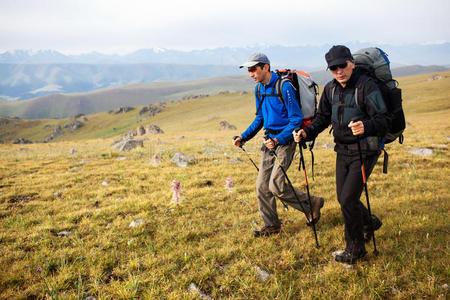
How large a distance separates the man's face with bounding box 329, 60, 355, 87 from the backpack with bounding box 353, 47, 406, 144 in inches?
12.6

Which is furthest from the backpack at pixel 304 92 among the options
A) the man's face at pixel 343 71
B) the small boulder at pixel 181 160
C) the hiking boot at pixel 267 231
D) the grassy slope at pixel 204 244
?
the small boulder at pixel 181 160

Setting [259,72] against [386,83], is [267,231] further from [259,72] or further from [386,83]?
[386,83]

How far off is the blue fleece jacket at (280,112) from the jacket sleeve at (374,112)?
54.0 inches

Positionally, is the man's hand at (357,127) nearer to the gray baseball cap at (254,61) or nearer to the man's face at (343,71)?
the man's face at (343,71)

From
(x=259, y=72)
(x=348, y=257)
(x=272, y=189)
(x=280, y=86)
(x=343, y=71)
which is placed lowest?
(x=348, y=257)

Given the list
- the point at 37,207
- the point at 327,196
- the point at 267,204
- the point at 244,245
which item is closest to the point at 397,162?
the point at 327,196

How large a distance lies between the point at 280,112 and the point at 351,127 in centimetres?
176

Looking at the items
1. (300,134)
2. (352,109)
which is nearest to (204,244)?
(300,134)

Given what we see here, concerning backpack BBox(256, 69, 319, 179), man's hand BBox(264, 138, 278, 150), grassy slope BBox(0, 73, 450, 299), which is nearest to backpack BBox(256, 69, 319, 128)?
backpack BBox(256, 69, 319, 179)

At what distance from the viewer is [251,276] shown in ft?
15.1

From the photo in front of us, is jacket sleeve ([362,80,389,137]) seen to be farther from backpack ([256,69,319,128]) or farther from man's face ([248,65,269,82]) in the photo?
man's face ([248,65,269,82])

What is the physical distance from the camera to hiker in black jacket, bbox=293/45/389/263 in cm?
419

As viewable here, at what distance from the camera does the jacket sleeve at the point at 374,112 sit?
13.4ft

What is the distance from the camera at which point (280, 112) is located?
570cm
